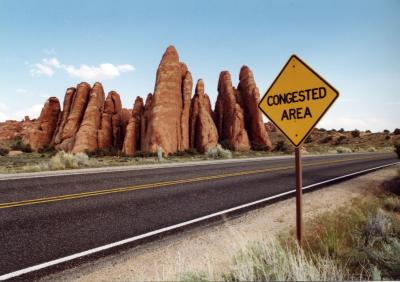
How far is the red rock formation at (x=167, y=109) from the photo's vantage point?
35438 millimetres

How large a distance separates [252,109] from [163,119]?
1519 centimetres

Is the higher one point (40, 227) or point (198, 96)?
point (198, 96)

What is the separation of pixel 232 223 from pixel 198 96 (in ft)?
122

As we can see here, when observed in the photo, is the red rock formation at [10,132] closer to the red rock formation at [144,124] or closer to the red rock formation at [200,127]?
the red rock formation at [144,124]

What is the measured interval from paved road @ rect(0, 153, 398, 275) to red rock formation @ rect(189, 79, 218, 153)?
27.0m

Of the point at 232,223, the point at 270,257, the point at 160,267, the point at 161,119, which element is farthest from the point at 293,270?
the point at 161,119

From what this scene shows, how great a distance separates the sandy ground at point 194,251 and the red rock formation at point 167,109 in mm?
28072

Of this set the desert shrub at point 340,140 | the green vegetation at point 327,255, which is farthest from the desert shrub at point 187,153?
the desert shrub at point 340,140

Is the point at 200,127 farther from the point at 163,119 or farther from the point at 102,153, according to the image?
the point at 102,153

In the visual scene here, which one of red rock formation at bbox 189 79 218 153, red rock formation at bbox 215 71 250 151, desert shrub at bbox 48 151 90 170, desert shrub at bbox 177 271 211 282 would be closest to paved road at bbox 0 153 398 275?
desert shrub at bbox 177 271 211 282

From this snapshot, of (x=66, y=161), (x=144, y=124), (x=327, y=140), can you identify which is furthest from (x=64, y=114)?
(x=327, y=140)

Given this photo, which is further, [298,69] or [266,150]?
[266,150]

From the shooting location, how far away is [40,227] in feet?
18.2

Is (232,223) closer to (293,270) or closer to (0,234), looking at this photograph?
(293,270)
